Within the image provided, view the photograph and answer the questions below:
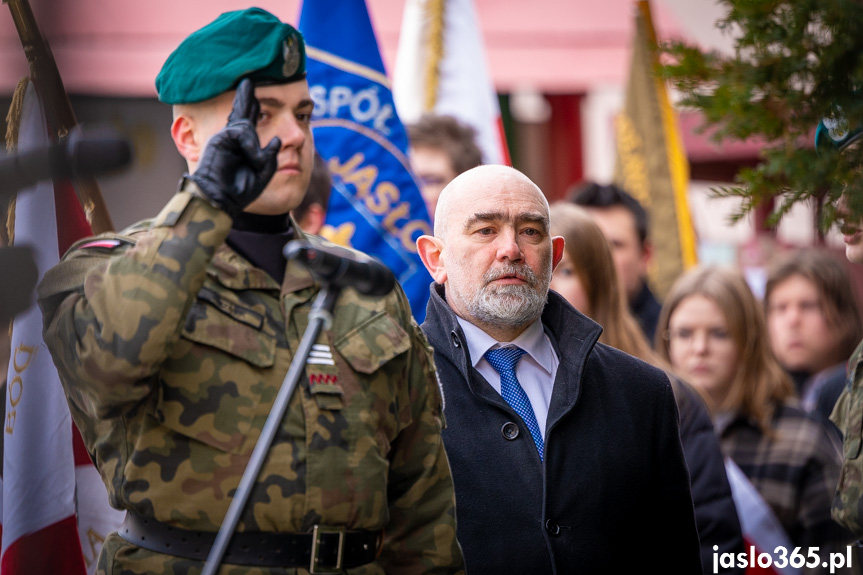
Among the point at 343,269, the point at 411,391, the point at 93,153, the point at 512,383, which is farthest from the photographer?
the point at 512,383

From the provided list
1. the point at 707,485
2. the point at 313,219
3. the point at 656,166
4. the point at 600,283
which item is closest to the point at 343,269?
the point at 313,219

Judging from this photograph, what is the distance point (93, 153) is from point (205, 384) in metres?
0.52

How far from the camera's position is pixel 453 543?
2.65m

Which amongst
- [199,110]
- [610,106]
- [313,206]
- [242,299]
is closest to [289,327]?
[242,299]

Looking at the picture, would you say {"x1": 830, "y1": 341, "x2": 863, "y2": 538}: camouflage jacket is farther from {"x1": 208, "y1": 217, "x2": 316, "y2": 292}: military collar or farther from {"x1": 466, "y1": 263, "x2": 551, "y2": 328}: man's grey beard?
{"x1": 208, "y1": 217, "x2": 316, "y2": 292}: military collar

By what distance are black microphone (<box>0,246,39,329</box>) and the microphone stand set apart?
1.73 feet

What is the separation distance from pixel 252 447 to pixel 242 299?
1.07ft

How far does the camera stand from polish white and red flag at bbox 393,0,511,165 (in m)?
5.60

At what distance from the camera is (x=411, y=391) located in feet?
8.79

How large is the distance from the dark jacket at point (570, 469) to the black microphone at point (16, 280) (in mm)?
1275

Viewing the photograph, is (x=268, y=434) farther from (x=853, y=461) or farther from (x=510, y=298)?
(x=853, y=461)

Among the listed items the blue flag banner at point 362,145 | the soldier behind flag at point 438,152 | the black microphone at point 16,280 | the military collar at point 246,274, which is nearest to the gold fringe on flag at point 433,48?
the soldier behind flag at point 438,152

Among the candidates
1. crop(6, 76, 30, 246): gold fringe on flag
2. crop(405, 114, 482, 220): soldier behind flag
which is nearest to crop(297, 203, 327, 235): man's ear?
crop(405, 114, 482, 220): soldier behind flag

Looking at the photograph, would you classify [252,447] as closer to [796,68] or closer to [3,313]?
[3,313]
